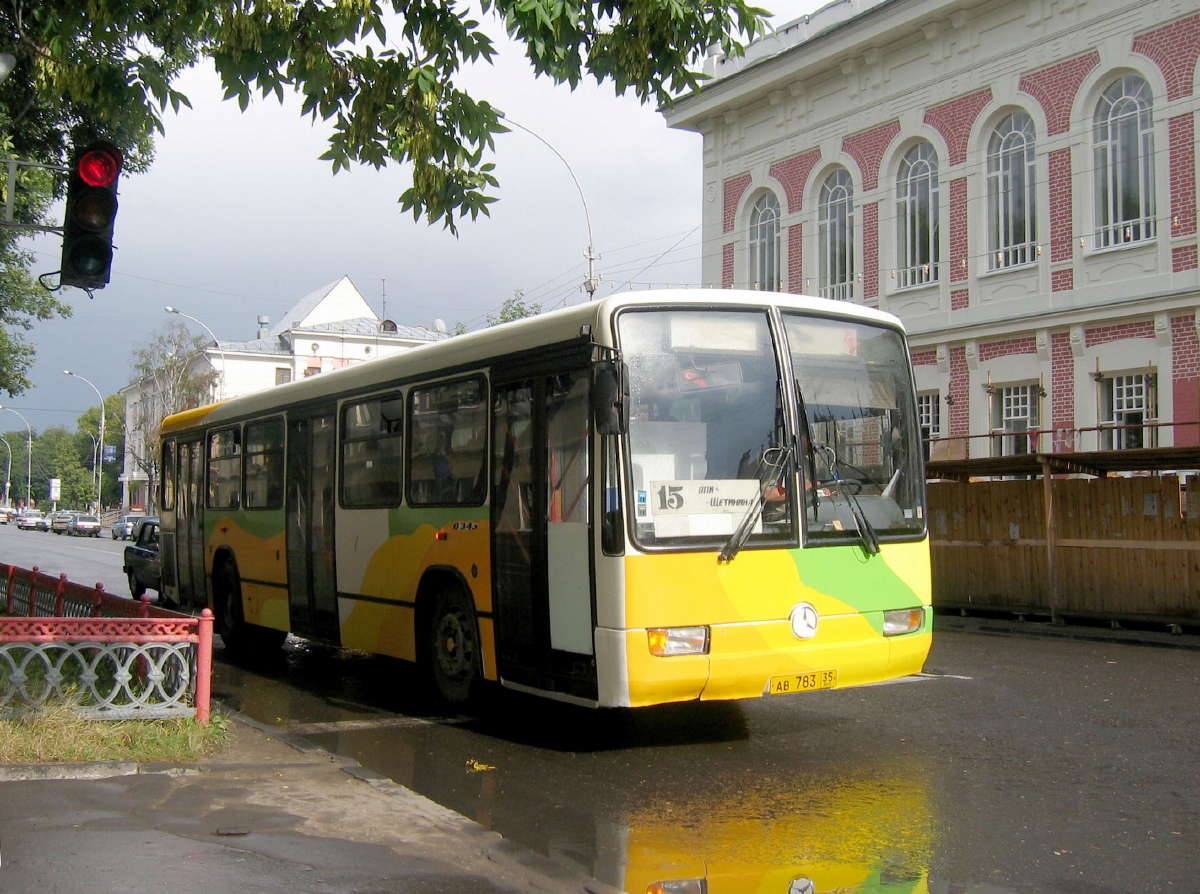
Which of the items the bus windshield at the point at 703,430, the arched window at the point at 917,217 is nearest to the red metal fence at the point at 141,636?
the bus windshield at the point at 703,430

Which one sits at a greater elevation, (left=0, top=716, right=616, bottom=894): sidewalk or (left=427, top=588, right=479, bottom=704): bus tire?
(left=427, top=588, right=479, bottom=704): bus tire

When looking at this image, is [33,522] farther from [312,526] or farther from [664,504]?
[664,504]

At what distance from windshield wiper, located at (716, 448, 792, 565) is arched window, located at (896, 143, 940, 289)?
18.7 m

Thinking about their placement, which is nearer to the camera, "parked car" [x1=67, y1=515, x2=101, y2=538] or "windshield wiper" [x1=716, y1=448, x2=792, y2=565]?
"windshield wiper" [x1=716, y1=448, x2=792, y2=565]

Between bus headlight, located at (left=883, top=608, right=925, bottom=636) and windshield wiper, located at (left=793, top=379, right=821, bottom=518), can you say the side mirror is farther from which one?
bus headlight, located at (left=883, top=608, right=925, bottom=636)

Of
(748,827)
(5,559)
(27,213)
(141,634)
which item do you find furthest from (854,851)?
(5,559)

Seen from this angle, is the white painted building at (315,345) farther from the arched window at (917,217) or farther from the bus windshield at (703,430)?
the bus windshield at (703,430)

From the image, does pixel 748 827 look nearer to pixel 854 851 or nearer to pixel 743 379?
pixel 854 851

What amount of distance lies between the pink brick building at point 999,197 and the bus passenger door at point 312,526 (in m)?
11.9

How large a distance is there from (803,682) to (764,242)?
22874 mm

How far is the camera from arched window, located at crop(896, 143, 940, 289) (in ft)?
84.4

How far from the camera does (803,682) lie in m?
8.05

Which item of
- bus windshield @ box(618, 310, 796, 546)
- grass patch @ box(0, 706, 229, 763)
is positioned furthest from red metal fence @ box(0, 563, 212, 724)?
bus windshield @ box(618, 310, 796, 546)

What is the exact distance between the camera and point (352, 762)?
775 centimetres
